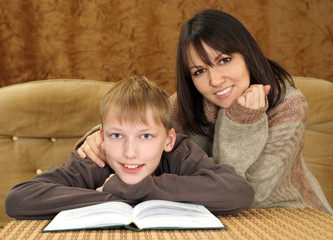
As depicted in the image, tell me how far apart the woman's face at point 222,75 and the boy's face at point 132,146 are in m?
0.37

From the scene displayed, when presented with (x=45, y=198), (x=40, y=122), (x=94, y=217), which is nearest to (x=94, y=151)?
(x=45, y=198)

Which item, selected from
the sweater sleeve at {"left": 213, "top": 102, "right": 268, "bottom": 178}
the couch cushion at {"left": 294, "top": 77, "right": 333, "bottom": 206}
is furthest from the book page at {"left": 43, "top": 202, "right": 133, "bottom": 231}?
the couch cushion at {"left": 294, "top": 77, "right": 333, "bottom": 206}

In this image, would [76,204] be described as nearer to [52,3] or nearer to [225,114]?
[225,114]

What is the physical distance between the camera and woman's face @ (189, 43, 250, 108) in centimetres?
145

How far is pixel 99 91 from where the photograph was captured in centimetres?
191

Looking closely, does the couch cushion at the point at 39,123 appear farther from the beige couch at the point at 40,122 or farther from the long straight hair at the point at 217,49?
the long straight hair at the point at 217,49

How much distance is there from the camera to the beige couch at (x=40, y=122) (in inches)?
72.1

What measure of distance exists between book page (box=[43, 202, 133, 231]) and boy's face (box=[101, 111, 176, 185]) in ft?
0.47

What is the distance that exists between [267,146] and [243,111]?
0.58 feet

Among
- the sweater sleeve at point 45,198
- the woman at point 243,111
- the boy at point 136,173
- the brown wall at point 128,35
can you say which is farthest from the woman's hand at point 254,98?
the brown wall at point 128,35

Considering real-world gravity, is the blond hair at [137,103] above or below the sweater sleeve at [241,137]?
above

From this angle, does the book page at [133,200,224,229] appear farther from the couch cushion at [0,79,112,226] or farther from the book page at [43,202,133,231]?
the couch cushion at [0,79,112,226]

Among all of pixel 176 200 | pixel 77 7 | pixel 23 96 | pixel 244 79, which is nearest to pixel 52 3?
pixel 77 7

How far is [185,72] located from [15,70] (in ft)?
3.19
